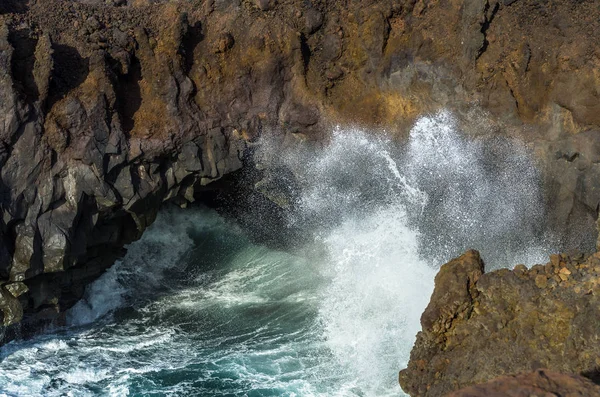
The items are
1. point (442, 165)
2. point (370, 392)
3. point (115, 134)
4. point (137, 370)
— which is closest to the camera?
point (370, 392)

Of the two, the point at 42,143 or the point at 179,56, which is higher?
the point at 179,56

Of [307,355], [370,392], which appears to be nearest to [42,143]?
[307,355]

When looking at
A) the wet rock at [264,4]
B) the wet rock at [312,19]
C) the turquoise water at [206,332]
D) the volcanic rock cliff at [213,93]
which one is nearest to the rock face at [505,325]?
the turquoise water at [206,332]

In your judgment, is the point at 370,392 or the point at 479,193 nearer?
the point at 370,392

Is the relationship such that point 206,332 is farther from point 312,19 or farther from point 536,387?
point 536,387

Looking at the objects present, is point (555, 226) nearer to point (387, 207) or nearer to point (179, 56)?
point (387, 207)

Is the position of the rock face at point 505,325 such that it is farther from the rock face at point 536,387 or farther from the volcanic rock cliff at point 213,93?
the volcanic rock cliff at point 213,93
